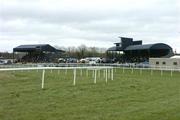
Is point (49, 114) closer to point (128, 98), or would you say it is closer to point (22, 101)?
point (22, 101)

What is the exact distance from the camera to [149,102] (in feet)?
36.6

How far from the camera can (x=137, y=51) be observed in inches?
2936

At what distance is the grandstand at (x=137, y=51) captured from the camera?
6906 cm

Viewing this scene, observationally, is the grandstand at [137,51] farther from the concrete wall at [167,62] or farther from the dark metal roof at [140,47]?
the concrete wall at [167,62]

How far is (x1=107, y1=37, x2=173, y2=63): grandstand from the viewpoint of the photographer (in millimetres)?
69062

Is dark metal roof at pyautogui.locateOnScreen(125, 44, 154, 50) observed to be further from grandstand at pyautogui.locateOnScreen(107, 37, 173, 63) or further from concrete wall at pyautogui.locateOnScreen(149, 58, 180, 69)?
concrete wall at pyautogui.locateOnScreen(149, 58, 180, 69)

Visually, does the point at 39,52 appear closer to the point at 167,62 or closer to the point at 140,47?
the point at 140,47

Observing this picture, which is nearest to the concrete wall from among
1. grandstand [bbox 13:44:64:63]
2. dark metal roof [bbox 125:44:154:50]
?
dark metal roof [bbox 125:44:154:50]

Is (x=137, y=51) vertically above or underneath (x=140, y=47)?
underneath

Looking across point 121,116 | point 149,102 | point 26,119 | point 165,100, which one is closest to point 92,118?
point 121,116

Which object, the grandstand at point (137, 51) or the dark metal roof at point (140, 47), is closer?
the dark metal roof at point (140, 47)

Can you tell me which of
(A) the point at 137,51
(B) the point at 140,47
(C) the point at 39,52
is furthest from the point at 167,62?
(C) the point at 39,52

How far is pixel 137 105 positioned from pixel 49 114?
3.03 metres

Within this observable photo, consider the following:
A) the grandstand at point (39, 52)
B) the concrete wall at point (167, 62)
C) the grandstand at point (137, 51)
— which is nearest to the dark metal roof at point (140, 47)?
the grandstand at point (137, 51)
